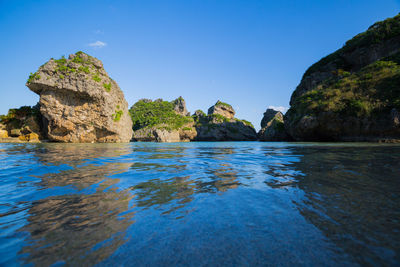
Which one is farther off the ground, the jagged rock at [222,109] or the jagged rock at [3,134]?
the jagged rock at [222,109]

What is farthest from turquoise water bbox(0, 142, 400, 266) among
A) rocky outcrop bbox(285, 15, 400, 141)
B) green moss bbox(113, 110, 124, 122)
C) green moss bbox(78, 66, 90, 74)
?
green moss bbox(113, 110, 124, 122)

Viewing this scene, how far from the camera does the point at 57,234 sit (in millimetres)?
1447

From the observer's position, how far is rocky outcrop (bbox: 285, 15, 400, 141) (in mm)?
17359

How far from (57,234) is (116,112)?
34.2 metres

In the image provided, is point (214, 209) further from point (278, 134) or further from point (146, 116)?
point (146, 116)

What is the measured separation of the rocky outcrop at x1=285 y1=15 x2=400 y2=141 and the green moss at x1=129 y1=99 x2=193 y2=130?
43322 millimetres

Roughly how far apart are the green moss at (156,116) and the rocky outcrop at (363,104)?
1706 inches

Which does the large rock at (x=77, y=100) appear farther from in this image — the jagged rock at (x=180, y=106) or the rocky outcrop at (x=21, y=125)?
the jagged rock at (x=180, y=106)

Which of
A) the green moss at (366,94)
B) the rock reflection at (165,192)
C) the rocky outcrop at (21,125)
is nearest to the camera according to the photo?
the rock reflection at (165,192)

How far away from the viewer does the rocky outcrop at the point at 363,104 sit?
57.0 feet

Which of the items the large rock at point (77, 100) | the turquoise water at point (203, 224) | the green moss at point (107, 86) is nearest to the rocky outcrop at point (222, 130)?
the large rock at point (77, 100)

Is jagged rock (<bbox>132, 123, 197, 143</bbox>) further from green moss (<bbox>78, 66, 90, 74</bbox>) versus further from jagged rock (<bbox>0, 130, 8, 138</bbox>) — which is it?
jagged rock (<bbox>0, 130, 8, 138</bbox>)

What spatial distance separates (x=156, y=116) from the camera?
68.4 meters

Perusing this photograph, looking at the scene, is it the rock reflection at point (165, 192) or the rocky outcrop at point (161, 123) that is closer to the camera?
the rock reflection at point (165, 192)
